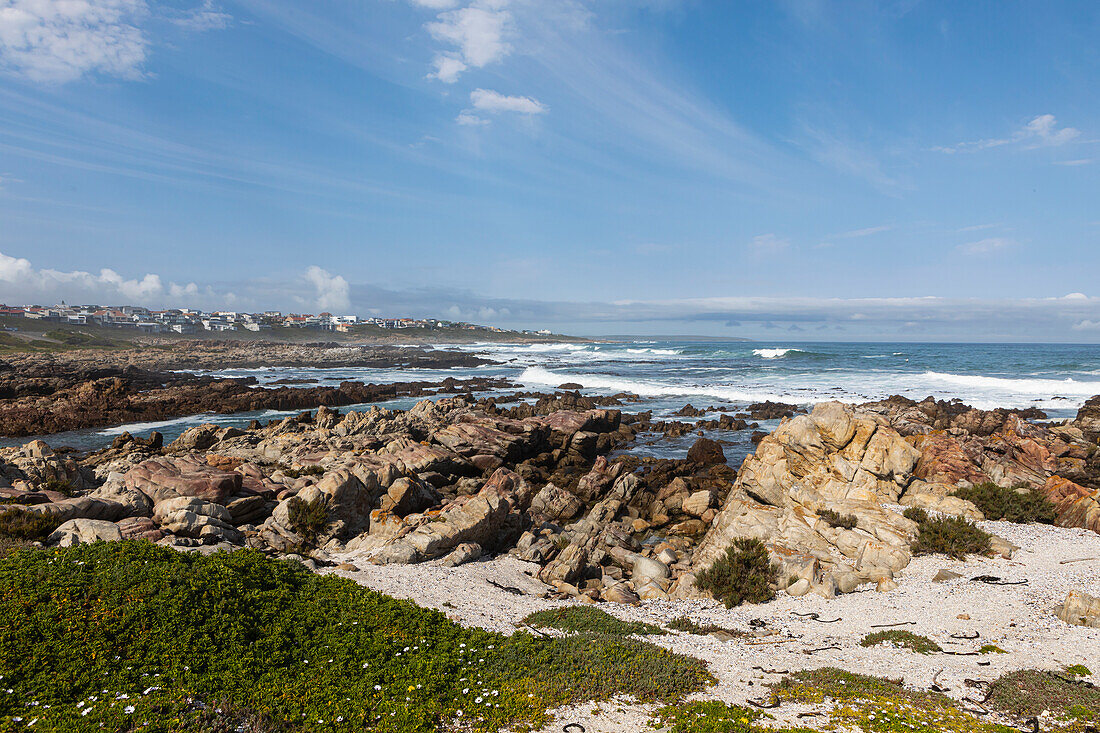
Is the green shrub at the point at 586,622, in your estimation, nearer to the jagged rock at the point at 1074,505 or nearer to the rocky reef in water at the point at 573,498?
the rocky reef in water at the point at 573,498

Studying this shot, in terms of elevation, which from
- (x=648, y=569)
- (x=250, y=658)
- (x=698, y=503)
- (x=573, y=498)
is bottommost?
(x=573, y=498)

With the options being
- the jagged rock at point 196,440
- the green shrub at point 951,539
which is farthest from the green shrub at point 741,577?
the jagged rock at point 196,440

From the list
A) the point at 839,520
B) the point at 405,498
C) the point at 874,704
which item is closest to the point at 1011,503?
the point at 839,520

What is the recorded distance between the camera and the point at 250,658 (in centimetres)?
768

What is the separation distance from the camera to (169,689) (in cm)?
680

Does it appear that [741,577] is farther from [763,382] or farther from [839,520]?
[763,382]

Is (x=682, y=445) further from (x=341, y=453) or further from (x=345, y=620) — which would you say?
(x=345, y=620)

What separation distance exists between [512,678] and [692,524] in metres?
12.9

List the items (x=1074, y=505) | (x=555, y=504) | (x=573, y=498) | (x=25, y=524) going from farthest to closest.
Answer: (x=573, y=498)
(x=555, y=504)
(x=1074, y=505)
(x=25, y=524)

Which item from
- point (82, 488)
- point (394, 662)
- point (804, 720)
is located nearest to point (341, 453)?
point (82, 488)

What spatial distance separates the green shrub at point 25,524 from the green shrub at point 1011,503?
2454cm

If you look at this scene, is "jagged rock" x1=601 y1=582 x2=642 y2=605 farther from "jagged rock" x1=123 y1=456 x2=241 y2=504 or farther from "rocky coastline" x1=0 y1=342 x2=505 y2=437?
"rocky coastline" x1=0 y1=342 x2=505 y2=437

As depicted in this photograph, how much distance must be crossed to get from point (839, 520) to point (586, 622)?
880 cm

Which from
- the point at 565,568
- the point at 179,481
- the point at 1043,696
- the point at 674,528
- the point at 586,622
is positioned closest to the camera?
the point at 1043,696
